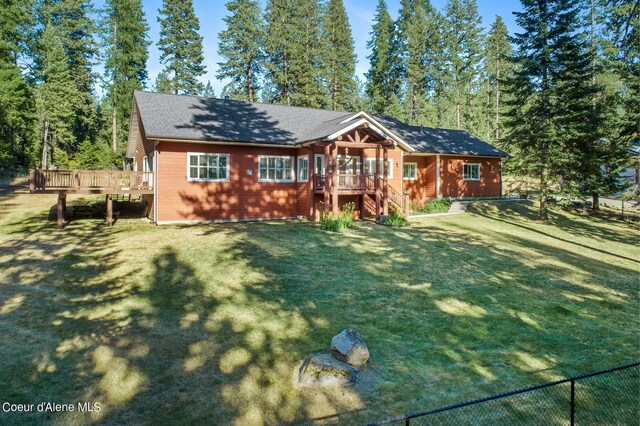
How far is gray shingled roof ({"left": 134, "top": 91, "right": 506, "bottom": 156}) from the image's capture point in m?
18.2

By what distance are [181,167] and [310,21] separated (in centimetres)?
3716

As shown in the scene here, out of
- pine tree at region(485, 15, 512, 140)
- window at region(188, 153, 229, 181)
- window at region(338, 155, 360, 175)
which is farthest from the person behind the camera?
pine tree at region(485, 15, 512, 140)

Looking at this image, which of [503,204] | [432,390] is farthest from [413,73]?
[432,390]

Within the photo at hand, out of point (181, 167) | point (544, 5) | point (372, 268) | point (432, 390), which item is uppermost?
point (544, 5)

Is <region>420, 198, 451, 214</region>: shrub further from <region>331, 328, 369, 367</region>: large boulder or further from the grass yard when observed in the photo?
<region>331, 328, 369, 367</region>: large boulder

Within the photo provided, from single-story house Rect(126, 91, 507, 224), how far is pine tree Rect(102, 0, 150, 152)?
2199cm

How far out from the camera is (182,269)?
11.3 meters

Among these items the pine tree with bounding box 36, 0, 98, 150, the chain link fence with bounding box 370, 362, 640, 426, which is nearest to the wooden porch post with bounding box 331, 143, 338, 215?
the chain link fence with bounding box 370, 362, 640, 426

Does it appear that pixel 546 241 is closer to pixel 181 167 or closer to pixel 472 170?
pixel 472 170

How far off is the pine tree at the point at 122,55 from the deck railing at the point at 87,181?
Answer: 2832 cm

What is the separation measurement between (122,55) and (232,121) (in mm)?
29454

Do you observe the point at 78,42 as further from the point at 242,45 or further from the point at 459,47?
the point at 459,47

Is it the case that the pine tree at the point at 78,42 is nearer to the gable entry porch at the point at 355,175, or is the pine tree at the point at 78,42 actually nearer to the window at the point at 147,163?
the window at the point at 147,163

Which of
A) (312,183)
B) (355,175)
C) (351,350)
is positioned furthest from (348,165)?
(351,350)
